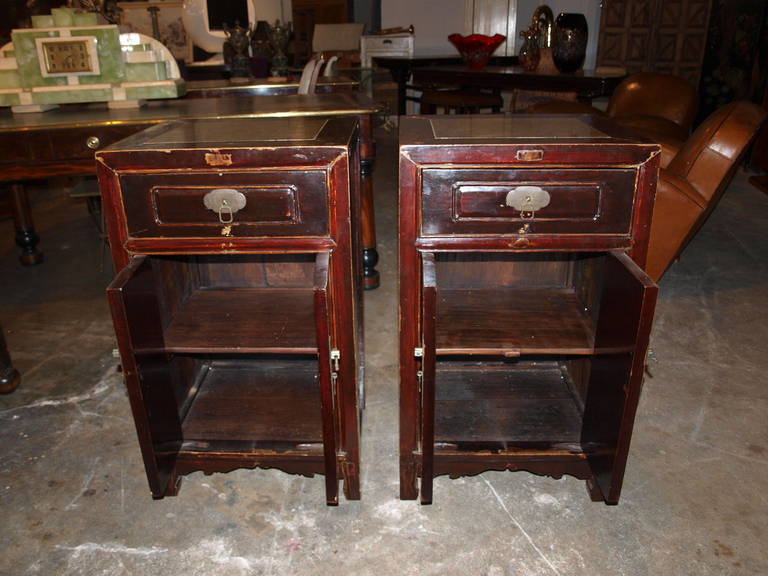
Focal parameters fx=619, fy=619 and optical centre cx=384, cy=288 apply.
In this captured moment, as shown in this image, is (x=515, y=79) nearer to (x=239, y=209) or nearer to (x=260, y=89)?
(x=260, y=89)

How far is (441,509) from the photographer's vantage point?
58.2 inches

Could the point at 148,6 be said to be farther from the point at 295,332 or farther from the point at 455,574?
the point at 455,574

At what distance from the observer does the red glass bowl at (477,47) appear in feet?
17.0

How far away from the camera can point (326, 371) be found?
1.25m

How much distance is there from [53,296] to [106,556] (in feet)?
5.65

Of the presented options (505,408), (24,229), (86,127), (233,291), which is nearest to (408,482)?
(505,408)

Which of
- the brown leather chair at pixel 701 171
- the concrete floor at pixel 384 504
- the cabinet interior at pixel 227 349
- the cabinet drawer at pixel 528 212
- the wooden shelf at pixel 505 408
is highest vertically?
the cabinet drawer at pixel 528 212

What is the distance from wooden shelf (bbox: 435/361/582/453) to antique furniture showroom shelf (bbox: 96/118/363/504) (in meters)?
0.29

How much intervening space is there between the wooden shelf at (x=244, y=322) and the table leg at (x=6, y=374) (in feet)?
2.48

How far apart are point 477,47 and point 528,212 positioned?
4.41 metres

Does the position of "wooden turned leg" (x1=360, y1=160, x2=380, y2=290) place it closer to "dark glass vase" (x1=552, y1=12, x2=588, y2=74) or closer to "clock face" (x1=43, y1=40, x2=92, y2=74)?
Result: "clock face" (x1=43, y1=40, x2=92, y2=74)

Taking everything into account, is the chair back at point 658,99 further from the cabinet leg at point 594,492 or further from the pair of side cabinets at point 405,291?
the cabinet leg at point 594,492

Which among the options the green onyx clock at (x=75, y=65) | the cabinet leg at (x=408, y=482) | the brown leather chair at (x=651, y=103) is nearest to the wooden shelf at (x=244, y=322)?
the cabinet leg at (x=408, y=482)

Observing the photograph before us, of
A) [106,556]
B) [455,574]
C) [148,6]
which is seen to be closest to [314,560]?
[455,574]
